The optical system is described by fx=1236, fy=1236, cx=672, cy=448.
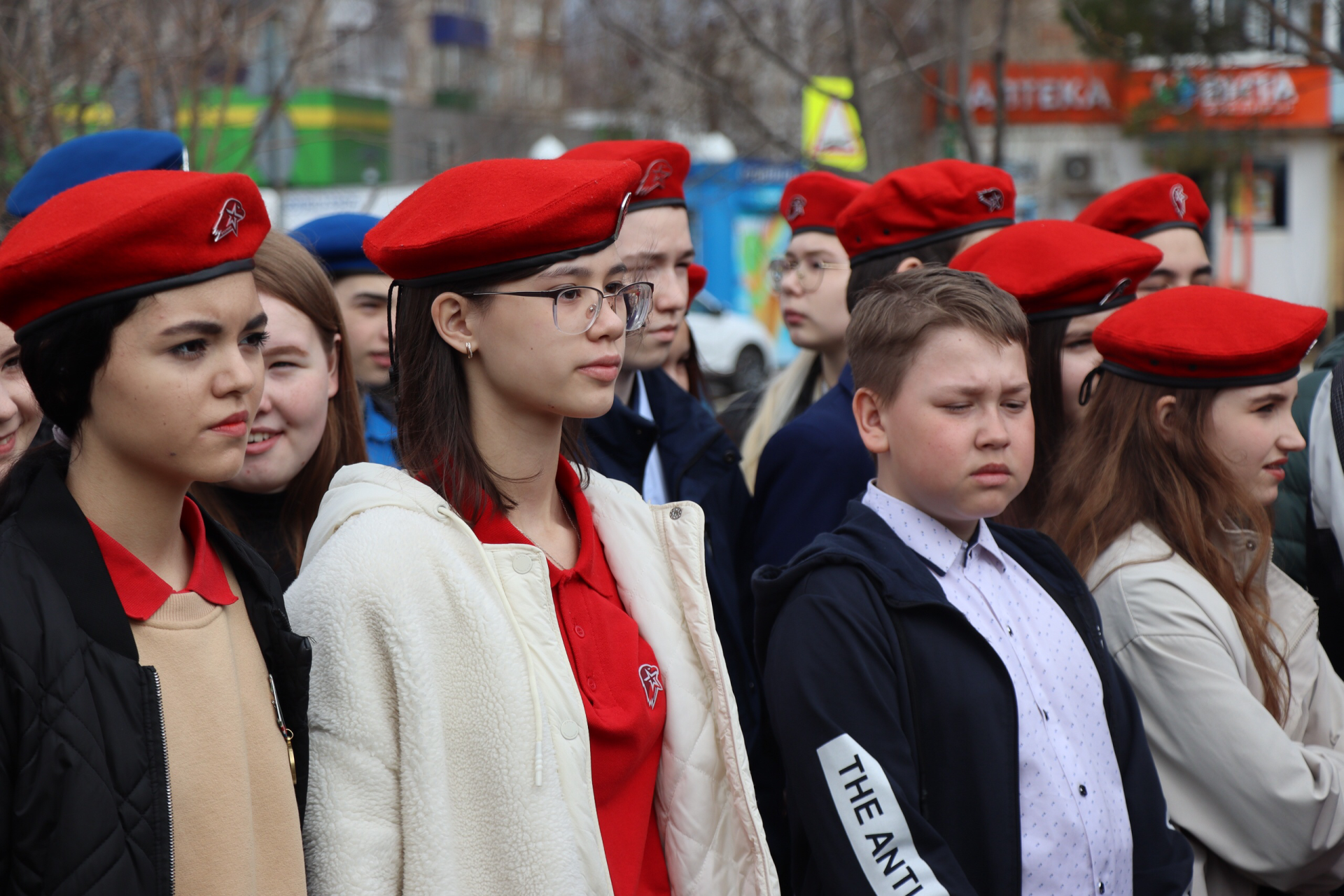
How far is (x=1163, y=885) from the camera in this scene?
7.82 feet

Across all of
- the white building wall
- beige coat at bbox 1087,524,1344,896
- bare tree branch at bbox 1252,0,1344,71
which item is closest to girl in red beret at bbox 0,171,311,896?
beige coat at bbox 1087,524,1344,896

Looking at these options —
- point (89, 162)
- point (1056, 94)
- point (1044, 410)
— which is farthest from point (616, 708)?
point (1056, 94)

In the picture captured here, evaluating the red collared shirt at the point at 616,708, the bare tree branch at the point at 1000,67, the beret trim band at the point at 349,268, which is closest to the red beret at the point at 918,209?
the beret trim band at the point at 349,268

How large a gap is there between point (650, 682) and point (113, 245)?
1138 millimetres

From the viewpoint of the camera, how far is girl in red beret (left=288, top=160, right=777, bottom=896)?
1892 millimetres

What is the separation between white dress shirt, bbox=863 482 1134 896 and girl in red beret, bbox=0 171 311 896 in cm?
126

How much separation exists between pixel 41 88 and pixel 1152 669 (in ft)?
16.1

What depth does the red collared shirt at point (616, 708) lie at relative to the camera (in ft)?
6.91

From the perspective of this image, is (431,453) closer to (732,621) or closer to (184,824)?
(184,824)

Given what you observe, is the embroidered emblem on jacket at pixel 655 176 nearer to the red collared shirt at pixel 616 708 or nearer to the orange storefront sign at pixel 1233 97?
the red collared shirt at pixel 616 708

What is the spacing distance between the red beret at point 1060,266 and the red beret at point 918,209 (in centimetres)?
32

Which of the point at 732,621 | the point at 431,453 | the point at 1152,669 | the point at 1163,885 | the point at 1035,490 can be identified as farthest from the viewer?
the point at 1035,490

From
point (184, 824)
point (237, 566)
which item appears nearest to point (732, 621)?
point (237, 566)

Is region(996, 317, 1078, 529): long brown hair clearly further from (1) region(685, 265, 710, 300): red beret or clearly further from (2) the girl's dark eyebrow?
(2) the girl's dark eyebrow
